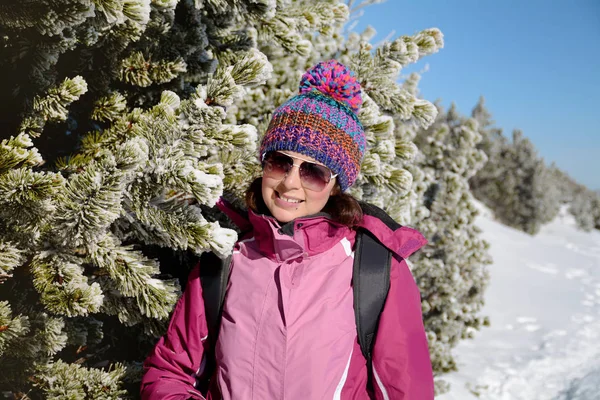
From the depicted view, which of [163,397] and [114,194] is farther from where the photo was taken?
[163,397]

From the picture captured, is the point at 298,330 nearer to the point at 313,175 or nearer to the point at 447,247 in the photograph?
the point at 313,175

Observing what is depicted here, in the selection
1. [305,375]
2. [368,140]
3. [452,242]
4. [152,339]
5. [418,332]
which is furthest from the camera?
[452,242]

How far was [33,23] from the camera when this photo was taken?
1.46m

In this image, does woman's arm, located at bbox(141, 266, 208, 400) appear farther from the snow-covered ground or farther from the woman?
the snow-covered ground

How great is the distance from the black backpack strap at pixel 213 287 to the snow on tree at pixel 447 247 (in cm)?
373

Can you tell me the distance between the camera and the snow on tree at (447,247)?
5520 millimetres

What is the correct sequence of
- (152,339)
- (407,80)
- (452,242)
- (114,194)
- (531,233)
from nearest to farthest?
(114,194) → (152,339) → (407,80) → (452,242) → (531,233)

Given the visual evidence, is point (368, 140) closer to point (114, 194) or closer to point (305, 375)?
point (305, 375)

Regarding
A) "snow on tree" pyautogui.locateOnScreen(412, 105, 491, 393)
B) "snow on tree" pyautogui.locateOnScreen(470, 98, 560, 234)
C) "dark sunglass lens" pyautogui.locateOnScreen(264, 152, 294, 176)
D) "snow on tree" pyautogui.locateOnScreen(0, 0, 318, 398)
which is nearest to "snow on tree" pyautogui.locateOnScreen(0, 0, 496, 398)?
"snow on tree" pyautogui.locateOnScreen(0, 0, 318, 398)

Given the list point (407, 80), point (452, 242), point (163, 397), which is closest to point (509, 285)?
point (452, 242)

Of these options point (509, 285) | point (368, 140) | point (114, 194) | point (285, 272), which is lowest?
point (509, 285)

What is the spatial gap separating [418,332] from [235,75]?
1.20 metres

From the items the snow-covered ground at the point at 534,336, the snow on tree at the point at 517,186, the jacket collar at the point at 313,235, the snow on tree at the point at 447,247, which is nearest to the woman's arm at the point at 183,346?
the jacket collar at the point at 313,235

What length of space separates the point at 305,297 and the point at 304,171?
51cm
